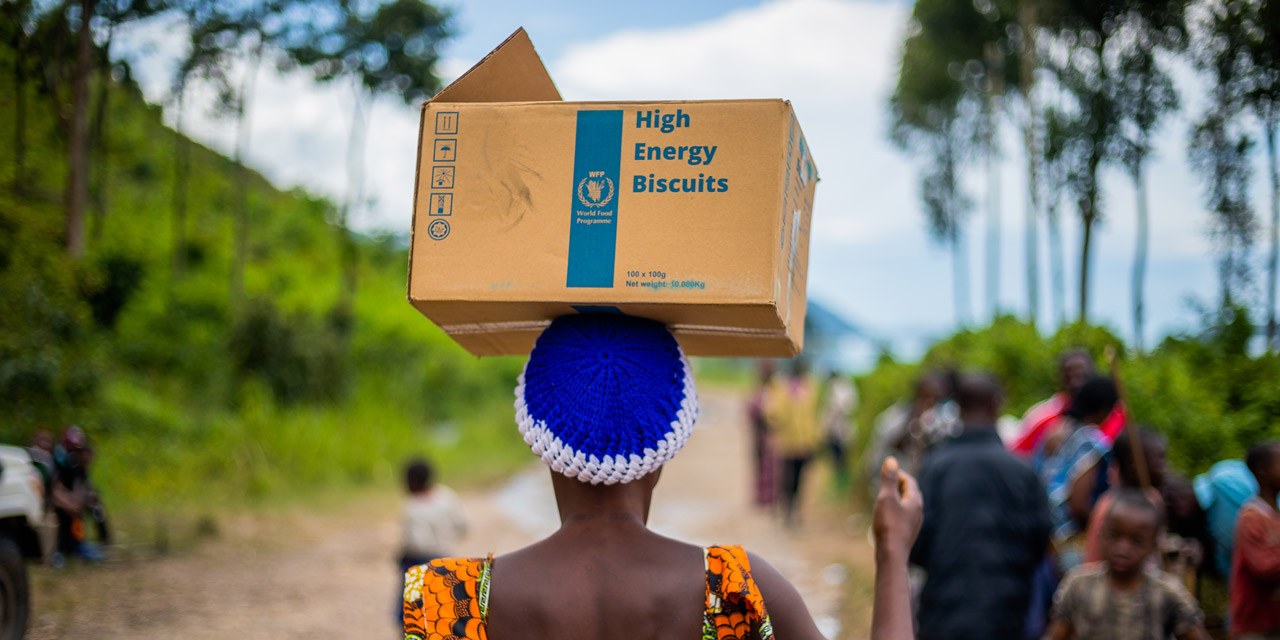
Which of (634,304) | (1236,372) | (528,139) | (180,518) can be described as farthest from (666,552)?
(1236,372)

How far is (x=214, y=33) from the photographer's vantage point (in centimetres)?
443

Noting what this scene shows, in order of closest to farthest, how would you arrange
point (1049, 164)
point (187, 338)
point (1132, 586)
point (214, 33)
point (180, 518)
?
point (1132, 586)
point (214, 33)
point (180, 518)
point (187, 338)
point (1049, 164)

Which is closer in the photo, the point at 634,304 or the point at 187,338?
the point at 634,304

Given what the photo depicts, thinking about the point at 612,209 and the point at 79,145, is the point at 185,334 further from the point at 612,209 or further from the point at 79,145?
the point at 612,209

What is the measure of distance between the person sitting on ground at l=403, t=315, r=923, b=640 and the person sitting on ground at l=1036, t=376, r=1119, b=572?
302 cm

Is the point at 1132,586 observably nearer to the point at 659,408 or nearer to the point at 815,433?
the point at 659,408

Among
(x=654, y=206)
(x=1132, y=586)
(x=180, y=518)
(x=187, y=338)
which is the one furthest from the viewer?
(x=187, y=338)

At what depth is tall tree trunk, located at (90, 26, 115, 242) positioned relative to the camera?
378 centimetres

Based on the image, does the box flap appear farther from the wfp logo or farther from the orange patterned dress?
the orange patterned dress

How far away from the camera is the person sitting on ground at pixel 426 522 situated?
5.52 meters

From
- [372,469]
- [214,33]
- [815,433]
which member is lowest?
[372,469]

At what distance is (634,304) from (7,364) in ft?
9.90

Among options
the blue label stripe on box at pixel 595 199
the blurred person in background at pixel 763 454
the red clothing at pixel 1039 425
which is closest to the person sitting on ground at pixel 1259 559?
the red clothing at pixel 1039 425

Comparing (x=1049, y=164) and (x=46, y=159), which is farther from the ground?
(x=1049, y=164)
